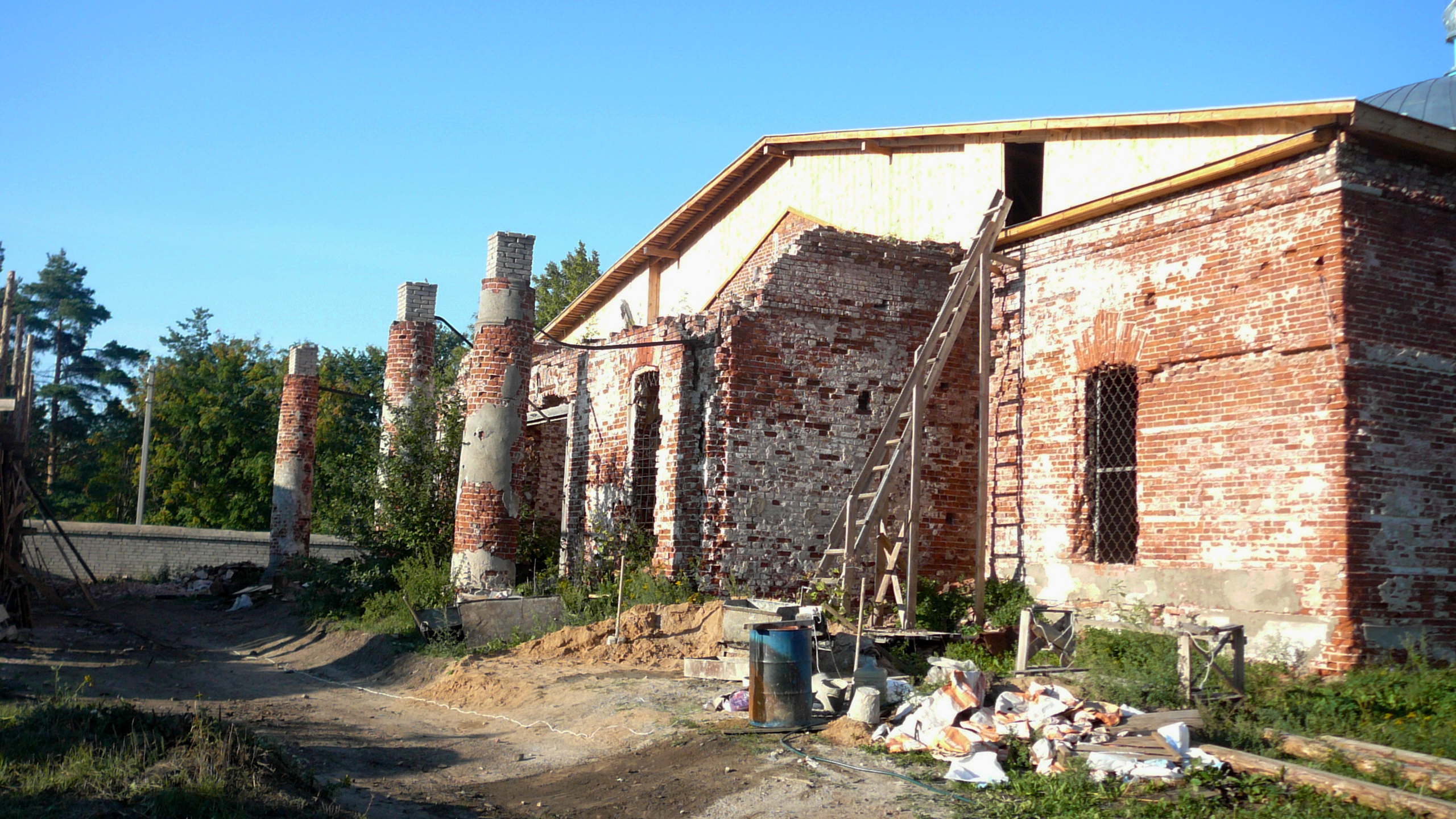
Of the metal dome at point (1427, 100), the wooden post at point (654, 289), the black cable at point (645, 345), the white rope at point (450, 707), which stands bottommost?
the white rope at point (450, 707)

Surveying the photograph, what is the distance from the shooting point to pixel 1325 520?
30.1 feet

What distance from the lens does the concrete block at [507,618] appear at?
499 inches

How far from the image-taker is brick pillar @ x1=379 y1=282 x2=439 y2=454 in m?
21.2

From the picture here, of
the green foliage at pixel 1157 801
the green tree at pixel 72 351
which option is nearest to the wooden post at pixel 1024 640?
the green foliage at pixel 1157 801

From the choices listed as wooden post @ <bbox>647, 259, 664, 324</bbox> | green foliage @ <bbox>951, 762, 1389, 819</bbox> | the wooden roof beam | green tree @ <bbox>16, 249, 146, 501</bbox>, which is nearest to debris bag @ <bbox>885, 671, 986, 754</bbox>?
green foliage @ <bbox>951, 762, 1389, 819</bbox>

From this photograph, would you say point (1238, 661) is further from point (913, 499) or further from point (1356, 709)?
point (913, 499)

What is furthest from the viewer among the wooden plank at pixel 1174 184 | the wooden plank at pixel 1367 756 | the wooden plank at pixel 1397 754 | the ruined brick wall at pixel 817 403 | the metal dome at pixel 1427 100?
the metal dome at pixel 1427 100

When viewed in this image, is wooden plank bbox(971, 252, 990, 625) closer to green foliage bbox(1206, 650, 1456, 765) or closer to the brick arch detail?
the brick arch detail

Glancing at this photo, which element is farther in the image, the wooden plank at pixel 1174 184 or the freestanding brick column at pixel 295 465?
the freestanding brick column at pixel 295 465

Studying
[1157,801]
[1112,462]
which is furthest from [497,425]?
[1157,801]

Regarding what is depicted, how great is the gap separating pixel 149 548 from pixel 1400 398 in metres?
28.7

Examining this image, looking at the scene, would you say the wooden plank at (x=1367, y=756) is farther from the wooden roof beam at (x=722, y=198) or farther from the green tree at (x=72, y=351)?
the green tree at (x=72, y=351)

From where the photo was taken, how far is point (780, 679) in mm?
8164

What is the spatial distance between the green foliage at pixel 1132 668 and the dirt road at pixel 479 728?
2260mm
